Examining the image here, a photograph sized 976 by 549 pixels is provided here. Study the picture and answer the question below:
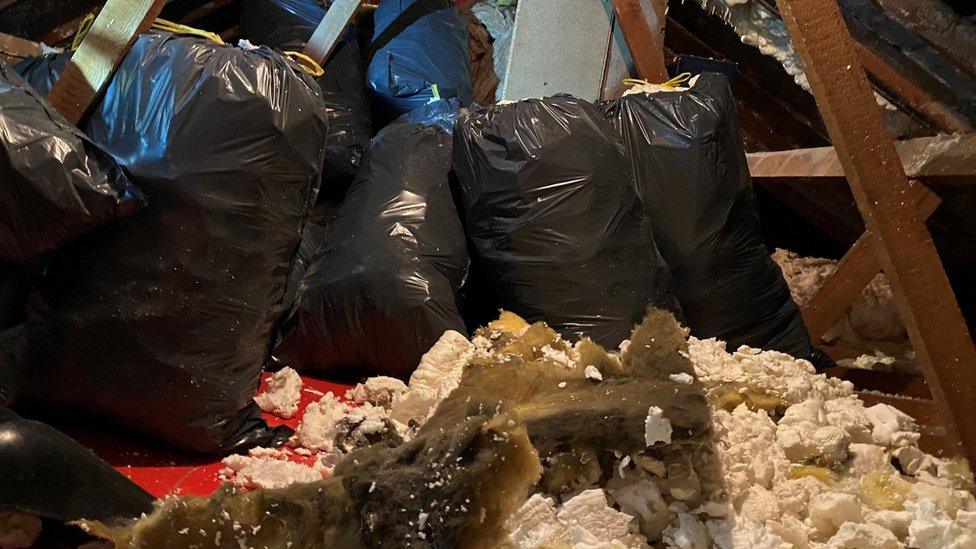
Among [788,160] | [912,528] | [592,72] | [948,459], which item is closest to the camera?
[912,528]

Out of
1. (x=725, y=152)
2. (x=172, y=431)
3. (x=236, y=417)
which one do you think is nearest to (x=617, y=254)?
(x=725, y=152)

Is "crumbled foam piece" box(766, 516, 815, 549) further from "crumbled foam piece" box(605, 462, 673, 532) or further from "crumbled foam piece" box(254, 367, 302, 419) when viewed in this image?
"crumbled foam piece" box(254, 367, 302, 419)

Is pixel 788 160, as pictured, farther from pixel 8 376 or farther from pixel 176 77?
pixel 8 376

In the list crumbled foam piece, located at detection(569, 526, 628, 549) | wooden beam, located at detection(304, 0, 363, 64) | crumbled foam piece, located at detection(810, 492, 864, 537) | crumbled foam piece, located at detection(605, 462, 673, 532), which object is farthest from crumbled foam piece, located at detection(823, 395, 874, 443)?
wooden beam, located at detection(304, 0, 363, 64)

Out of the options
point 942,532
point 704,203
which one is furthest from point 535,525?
point 704,203

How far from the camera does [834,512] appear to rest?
42.8 inches

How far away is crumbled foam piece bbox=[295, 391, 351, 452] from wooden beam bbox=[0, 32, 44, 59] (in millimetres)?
1185

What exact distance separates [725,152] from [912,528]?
3.01ft

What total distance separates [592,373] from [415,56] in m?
1.53

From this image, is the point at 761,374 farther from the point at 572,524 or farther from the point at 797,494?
the point at 572,524

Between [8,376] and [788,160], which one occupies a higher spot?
[788,160]

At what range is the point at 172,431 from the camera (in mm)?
1188

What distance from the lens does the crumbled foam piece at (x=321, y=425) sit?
1.30m

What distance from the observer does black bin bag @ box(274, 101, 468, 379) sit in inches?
58.7
